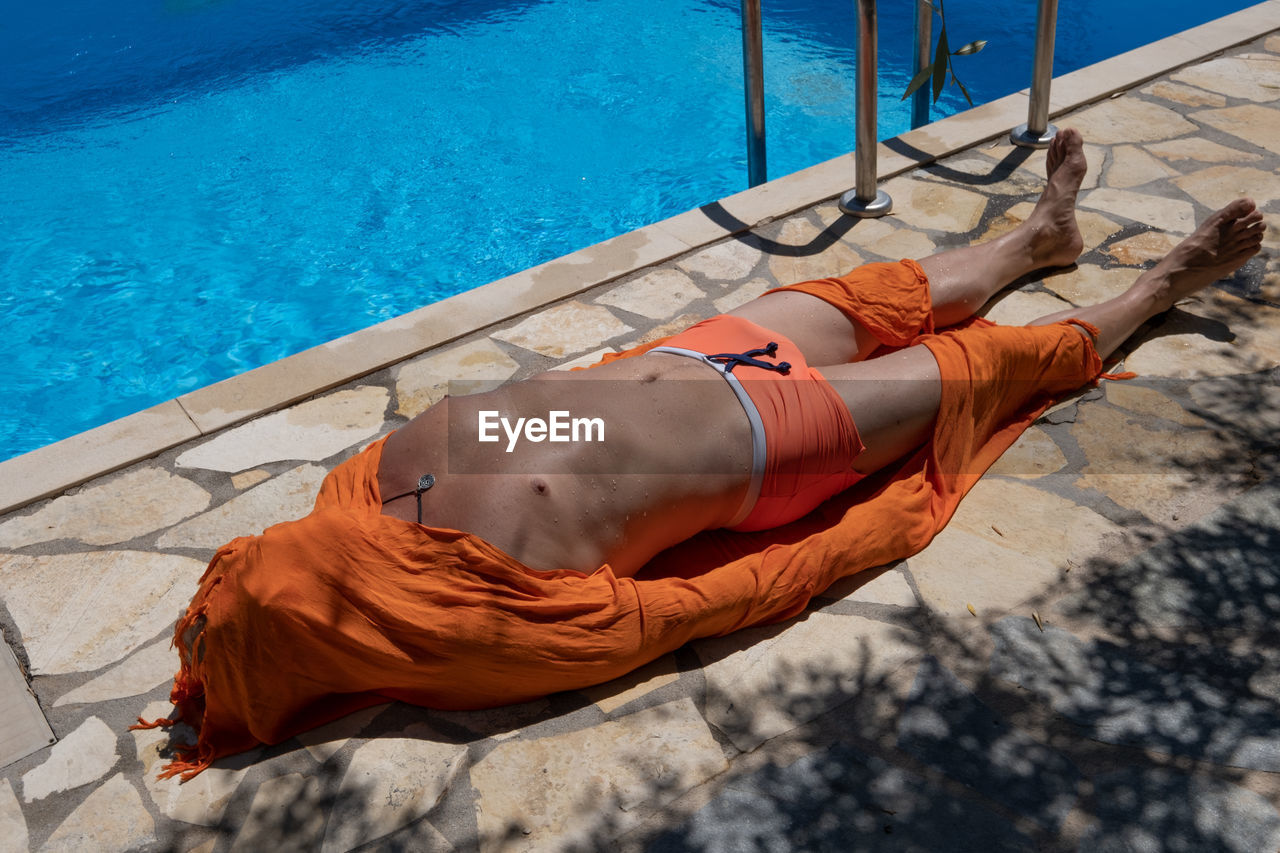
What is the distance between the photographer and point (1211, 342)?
129 inches

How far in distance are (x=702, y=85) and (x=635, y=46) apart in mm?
826

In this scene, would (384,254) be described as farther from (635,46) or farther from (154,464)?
(635,46)

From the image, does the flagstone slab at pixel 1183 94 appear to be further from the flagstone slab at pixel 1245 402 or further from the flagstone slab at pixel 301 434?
the flagstone slab at pixel 301 434

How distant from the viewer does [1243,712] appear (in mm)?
2109

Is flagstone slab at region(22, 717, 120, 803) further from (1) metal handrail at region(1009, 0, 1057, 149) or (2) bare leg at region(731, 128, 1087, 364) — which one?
(1) metal handrail at region(1009, 0, 1057, 149)

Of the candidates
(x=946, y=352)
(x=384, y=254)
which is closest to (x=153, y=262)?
(x=384, y=254)

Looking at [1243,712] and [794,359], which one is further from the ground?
[794,359]

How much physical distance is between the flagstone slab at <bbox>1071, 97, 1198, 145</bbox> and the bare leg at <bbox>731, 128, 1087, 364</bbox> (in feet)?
3.87

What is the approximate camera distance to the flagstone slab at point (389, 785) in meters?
2.15

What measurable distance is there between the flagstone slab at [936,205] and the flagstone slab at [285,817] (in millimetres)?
3165

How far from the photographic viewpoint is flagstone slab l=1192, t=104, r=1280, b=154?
4.43 meters

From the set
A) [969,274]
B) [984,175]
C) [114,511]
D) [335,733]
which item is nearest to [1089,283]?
[969,274]

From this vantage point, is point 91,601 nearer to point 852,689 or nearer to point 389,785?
point 389,785

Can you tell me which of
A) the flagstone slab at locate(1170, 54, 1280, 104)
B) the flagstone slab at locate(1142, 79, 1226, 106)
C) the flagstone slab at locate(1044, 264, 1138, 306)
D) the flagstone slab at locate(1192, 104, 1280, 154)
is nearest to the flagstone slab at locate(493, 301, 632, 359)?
the flagstone slab at locate(1044, 264, 1138, 306)
